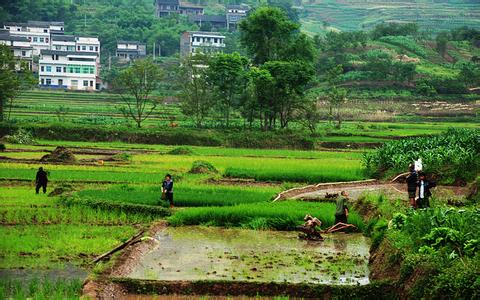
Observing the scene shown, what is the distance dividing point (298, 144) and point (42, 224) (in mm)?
29230

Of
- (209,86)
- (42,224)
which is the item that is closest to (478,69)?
(209,86)

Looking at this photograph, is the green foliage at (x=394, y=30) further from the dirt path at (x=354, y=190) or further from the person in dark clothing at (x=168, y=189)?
the person in dark clothing at (x=168, y=189)

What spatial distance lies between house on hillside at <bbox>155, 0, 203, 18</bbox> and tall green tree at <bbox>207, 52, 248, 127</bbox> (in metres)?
64.4

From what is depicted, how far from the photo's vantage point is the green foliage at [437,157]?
78.9ft

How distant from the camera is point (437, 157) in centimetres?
2500

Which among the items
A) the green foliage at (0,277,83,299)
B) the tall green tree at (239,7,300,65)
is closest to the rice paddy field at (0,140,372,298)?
the green foliage at (0,277,83,299)

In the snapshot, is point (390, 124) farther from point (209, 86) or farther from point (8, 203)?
point (8, 203)

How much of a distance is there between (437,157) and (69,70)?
58535mm

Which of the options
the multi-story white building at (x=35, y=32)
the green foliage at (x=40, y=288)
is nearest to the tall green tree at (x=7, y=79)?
the green foliage at (x=40, y=288)

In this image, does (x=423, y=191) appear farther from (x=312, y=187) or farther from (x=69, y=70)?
(x=69, y=70)

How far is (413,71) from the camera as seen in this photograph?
6962 centimetres

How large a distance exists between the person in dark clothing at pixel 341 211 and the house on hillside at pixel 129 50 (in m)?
76.1

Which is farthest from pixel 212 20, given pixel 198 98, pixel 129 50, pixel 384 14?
pixel 198 98

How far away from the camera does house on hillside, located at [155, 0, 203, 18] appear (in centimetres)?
11212
